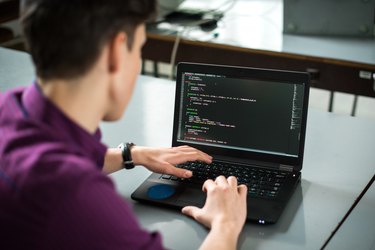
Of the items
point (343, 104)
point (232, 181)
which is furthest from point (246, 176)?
point (343, 104)

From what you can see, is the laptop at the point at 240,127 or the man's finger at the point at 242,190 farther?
the laptop at the point at 240,127

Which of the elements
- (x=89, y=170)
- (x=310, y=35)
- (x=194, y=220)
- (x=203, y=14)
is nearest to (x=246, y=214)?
(x=194, y=220)

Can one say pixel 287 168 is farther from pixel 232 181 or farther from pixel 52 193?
pixel 52 193

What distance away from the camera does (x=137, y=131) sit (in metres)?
1.59

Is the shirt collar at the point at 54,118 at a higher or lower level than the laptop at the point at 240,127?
higher

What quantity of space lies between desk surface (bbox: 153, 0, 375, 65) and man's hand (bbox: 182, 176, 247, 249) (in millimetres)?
1231

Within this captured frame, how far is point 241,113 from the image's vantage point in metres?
1.36

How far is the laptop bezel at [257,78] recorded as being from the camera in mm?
1304

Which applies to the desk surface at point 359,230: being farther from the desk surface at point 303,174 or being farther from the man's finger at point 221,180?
the man's finger at point 221,180

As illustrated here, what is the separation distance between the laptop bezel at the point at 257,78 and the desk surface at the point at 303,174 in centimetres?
8

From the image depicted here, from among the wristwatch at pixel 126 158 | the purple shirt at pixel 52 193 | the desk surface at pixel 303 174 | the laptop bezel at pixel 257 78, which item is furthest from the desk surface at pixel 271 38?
the purple shirt at pixel 52 193

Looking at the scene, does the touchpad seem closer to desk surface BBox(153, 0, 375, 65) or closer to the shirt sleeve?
the shirt sleeve

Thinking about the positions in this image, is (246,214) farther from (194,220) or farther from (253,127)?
(253,127)

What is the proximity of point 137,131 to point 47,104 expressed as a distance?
29.3 inches
